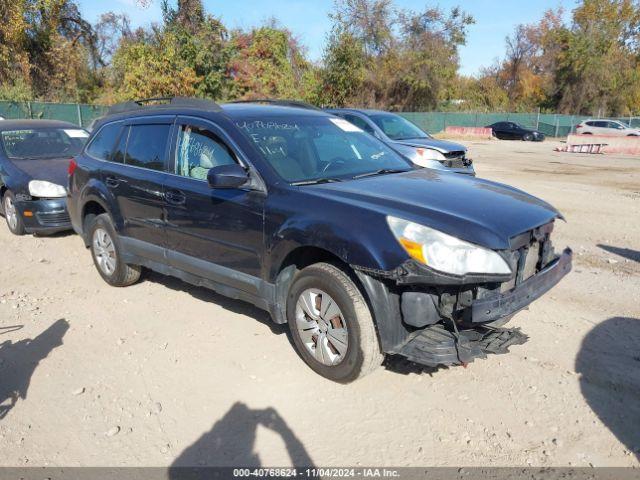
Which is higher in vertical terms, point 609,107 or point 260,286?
point 609,107

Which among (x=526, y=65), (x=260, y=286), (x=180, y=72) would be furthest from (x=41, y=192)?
(x=526, y=65)

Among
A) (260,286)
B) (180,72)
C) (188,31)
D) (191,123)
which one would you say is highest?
(188,31)

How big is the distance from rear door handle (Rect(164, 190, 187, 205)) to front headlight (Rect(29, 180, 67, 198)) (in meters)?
3.59

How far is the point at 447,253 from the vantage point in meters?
3.05

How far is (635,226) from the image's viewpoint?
8.10 m

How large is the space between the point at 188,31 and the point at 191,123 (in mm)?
22662

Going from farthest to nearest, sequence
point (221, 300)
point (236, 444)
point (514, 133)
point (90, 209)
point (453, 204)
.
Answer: point (514, 133) < point (90, 209) < point (221, 300) < point (453, 204) < point (236, 444)

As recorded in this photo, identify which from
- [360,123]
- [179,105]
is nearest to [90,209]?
[179,105]

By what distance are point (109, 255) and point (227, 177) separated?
2.44 meters

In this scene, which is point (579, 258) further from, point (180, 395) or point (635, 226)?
point (180, 395)

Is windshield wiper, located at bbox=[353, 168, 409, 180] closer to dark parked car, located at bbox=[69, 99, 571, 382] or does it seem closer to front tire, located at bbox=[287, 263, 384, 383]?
dark parked car, located at bbox=[69, 99, 571, 382]

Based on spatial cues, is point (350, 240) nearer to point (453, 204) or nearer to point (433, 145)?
point (453, 204)

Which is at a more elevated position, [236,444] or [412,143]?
[412,143]

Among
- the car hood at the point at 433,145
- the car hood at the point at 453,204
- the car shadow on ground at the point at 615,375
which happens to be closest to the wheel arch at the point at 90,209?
the car hood at the point at 453,204
